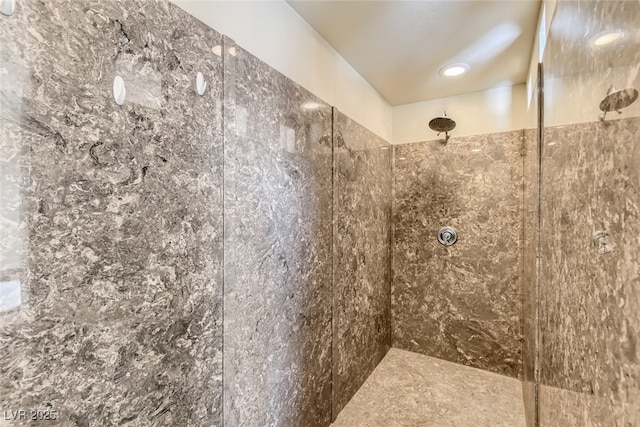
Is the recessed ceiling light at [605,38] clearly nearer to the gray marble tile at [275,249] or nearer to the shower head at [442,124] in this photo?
the gray marble tile at [275,249]

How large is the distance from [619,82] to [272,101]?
3.50 feet

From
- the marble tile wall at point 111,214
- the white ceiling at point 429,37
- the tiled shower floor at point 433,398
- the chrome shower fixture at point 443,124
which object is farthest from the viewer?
the chrome shower fixture at point 443,124

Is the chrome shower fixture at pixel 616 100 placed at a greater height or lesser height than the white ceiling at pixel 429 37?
lesser

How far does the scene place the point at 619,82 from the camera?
47 centimetres

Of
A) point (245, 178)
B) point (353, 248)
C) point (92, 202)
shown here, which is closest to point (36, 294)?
point (92, 202)

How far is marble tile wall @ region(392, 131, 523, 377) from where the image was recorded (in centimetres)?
219

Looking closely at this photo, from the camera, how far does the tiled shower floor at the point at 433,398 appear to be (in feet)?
5.70

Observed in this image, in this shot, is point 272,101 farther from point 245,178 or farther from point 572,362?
point 572,362

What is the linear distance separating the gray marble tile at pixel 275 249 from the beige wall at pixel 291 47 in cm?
8

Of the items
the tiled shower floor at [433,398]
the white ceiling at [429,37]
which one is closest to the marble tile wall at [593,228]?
the white ceiling at [429,37]

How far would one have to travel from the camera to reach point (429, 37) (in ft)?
5.23

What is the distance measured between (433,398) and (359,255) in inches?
43.0

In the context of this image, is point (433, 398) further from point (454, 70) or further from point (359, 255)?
point (454, 70)

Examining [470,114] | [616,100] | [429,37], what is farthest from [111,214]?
[470,114]
